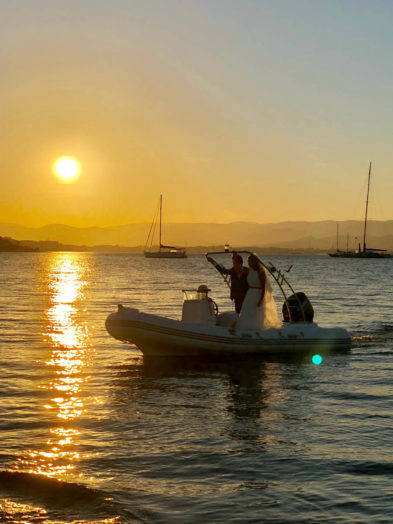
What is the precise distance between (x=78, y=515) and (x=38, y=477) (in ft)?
4.28

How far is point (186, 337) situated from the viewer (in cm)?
1841

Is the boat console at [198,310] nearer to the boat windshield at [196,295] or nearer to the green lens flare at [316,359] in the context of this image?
the boat windshield at [196,295]

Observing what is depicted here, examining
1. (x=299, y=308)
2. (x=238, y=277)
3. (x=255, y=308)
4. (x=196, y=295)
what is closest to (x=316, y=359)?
(x=299, y=308)

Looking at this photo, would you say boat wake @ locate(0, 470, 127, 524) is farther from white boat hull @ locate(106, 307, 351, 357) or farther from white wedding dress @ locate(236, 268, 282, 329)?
white wedding dress @ locate(236, 268, 282, 329)

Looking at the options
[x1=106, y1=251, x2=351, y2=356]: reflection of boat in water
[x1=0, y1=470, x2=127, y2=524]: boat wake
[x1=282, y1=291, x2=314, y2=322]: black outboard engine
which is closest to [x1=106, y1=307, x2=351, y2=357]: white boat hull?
[x1=106, y1=251, x2=351, y2=356]: reflection of boat in water

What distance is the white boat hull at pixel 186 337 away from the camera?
18.3 metres

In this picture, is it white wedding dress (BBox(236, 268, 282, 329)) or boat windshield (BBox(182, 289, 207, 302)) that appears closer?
white wedding dress (BBox(236, 268, 282, 329))

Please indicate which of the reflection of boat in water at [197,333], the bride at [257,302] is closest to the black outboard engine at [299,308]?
the reflection of boat in water at [197,333]

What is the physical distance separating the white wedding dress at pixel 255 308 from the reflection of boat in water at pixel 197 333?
168 mm

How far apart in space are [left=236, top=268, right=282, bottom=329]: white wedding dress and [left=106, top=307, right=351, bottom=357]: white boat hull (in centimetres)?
21

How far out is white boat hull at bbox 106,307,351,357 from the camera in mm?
18312

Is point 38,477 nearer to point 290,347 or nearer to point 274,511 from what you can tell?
point 274,511

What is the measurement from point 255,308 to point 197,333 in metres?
1.71

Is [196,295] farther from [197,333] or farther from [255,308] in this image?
[255,308]
